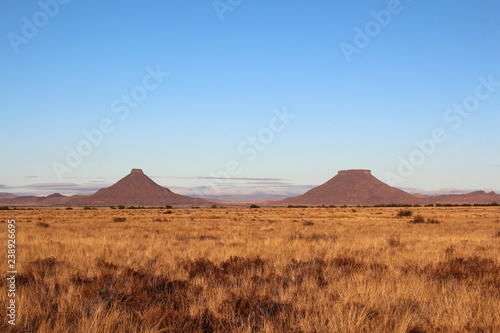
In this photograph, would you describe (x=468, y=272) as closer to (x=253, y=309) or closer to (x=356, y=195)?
(x=253, y=309)

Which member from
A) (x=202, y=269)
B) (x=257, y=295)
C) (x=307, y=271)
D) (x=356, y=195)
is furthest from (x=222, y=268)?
(x=356, y=195)

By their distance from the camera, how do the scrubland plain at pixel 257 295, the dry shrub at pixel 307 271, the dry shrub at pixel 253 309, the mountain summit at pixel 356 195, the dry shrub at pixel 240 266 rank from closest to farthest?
the scrubland plain at pixel 257 295
the dry shrub at pixel 253 309
the dry shrub at pixel 307 271
the dry shrub at pixel 240 266
the mountain summit at pixel 356 195

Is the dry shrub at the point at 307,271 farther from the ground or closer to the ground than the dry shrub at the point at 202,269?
closer to the ground

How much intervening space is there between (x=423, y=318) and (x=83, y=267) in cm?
735

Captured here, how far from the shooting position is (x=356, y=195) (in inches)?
7234

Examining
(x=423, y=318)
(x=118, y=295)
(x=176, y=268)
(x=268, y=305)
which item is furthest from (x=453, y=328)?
(x=176, y=268)

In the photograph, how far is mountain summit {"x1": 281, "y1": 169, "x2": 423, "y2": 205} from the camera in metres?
179

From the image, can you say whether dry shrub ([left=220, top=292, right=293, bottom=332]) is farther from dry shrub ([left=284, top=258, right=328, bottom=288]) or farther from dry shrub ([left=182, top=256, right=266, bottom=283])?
dry shrub ([left=182, top=256, right=266, bottom=283])

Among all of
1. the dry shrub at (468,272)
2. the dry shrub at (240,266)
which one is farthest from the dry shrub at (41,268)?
the dry shrub at (468,272)

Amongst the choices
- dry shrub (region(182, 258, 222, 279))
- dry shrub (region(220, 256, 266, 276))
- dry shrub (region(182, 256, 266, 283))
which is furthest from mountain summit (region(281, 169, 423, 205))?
dry shrub (region(182, 258, 222, 279))

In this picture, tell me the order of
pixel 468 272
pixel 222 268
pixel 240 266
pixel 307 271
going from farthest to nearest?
pixel 222 268
pixel 240 266
pixel 307 271
pixel 468 272

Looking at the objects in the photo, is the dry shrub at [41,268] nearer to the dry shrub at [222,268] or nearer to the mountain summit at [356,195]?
the dry shrub at [222,268]

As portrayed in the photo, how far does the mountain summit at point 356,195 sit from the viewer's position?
179 meters

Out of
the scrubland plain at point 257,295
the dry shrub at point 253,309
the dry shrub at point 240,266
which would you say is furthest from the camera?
the dry shrub at point 240,266
